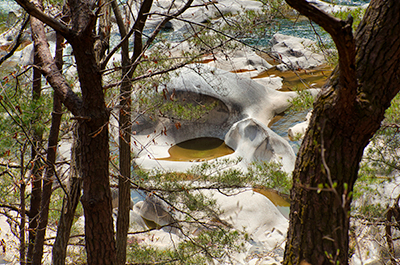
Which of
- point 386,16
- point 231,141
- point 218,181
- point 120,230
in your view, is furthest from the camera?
point 231,141

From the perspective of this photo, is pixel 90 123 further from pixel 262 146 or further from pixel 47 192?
pixel 262 146

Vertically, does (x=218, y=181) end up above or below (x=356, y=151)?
above

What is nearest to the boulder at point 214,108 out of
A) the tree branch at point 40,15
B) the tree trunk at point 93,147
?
the tree trunk at point 93,147

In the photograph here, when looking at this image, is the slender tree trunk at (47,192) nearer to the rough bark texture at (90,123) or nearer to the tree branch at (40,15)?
the rough bark texture at (90,123)

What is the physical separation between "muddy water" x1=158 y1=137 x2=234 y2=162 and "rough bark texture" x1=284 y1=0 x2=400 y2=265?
6925 millimetres

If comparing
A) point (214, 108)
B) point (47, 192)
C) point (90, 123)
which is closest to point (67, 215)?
point (90, 123)

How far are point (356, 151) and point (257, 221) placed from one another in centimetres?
501

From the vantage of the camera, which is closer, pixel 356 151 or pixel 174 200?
pixel 356 151

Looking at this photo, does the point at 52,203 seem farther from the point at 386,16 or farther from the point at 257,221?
the point at 386,16

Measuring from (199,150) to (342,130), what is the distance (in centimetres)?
787

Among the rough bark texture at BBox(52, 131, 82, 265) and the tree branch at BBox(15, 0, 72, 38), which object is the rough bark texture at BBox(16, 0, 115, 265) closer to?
the tree branch at BBox(15, 0, 72, 38)

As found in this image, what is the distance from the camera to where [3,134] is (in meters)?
3.35

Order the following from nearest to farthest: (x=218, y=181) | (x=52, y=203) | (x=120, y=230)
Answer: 1. (x=120, y=230)
2. (x=218, y=181)
3. (x=52, y=203)

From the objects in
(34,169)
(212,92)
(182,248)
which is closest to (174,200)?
(182,248)
